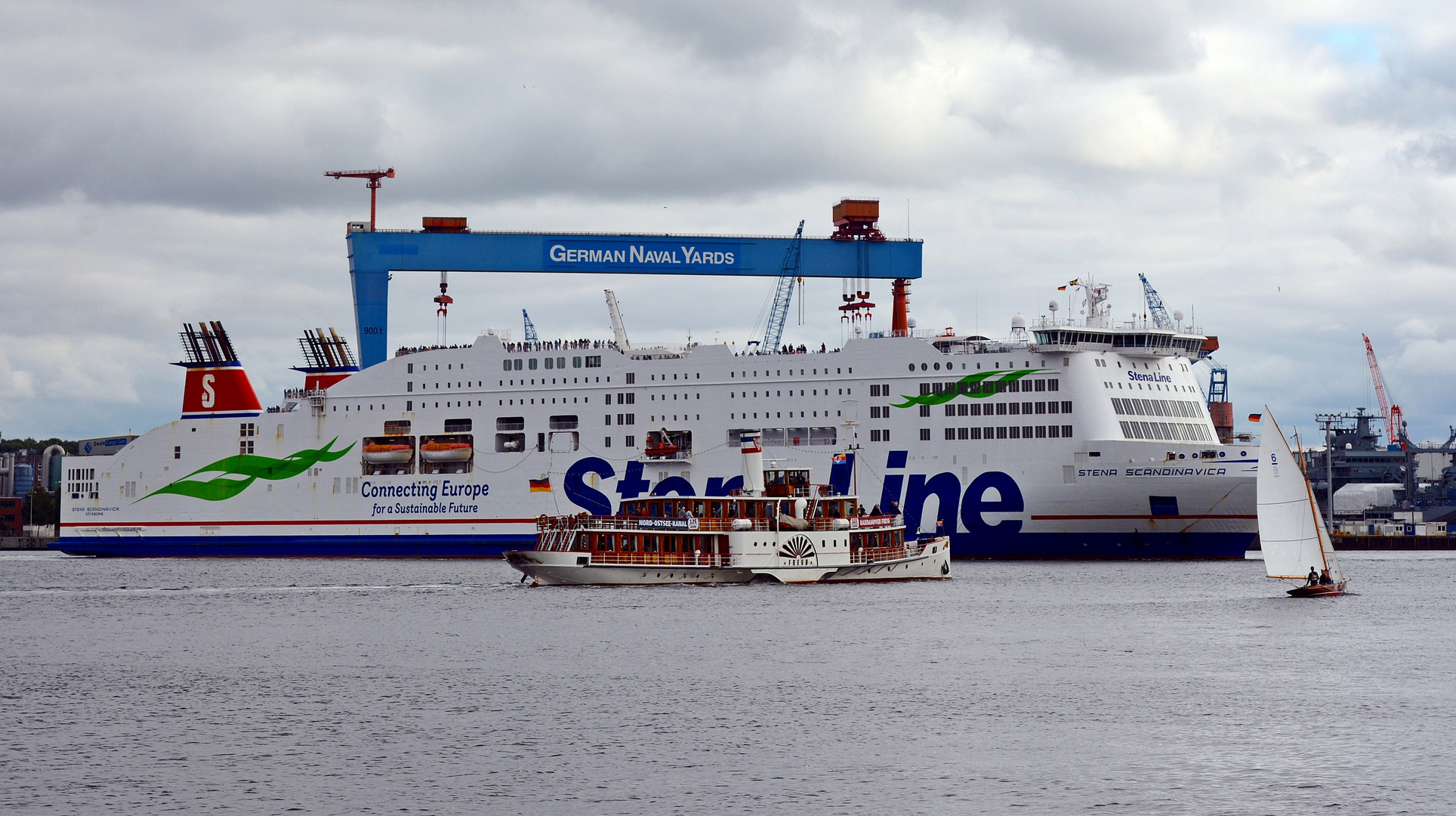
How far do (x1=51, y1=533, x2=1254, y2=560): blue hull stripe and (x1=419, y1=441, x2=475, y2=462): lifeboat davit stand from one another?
3.34 metres

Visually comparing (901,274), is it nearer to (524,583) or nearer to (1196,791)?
(524,583)

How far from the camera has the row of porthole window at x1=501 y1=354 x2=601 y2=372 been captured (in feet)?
218

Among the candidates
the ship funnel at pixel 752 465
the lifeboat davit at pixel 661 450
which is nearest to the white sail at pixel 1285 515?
the ship funnel at pixel 752 465

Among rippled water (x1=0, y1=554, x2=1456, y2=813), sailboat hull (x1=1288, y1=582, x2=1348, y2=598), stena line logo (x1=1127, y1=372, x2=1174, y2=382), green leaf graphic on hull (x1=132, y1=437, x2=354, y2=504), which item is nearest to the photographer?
rippled water (x1=0, y1=554, x2=1456, y2=813)

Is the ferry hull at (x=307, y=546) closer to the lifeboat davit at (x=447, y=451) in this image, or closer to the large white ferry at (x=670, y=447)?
the large white ferry at (x=670, y=447)

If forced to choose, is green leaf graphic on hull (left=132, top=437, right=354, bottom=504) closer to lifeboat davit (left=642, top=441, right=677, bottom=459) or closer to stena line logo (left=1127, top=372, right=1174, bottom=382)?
lifeboat davit (left=642, top=441, right=677, bottom=459)

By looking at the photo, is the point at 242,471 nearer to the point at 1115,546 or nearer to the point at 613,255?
the point at 613,255

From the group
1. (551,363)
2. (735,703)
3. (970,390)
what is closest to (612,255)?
(551,363)

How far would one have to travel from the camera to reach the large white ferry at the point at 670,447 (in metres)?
59.4

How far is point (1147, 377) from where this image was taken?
62719mm

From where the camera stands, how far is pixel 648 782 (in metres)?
22.2

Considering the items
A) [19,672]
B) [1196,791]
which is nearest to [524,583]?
[19,672]

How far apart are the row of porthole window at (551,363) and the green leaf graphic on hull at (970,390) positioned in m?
13.2

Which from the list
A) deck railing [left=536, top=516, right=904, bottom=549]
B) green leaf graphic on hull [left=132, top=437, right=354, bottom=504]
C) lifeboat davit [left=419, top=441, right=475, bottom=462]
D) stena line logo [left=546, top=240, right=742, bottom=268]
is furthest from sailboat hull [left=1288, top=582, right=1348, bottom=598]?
Result: green leaf graphic on hull [left=132, top=437, right=354, bottom=504]
